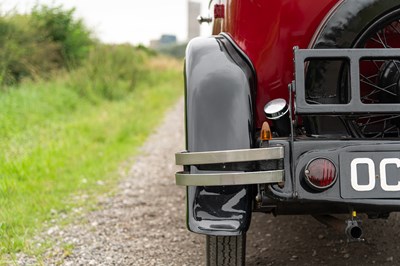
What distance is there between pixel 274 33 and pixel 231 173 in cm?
81

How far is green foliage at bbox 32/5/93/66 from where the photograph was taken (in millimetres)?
15211

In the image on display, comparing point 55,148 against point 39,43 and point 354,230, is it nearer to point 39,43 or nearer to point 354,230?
point 354,230

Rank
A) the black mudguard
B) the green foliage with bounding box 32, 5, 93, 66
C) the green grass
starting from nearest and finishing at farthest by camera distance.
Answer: the black mudguard → the green grass → the green foliage with bounding box 32, 5, 93, 66

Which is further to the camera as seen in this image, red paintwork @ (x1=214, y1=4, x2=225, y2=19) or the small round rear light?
red paintwork @ (x1=214, y1=4, x2=225, y2=19)

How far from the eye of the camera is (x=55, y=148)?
716cm

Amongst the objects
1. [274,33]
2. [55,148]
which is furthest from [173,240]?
[55,148]

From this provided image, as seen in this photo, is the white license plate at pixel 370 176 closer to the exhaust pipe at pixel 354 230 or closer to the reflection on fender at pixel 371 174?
the reflection on fender at pixel 371 174

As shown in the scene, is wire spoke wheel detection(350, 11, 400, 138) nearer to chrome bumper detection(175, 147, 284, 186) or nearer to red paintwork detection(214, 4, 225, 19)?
chrome bumper detection(175, 147, 284, 186)

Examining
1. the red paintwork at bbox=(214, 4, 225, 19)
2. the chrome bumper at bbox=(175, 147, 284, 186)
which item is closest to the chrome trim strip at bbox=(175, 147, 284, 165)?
the chrome bumper at bbox=(175, 147, 284, 186)

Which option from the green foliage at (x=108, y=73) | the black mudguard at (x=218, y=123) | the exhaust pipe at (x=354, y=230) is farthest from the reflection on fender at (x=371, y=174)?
Answer: the green foliage at (x=108, y=73)

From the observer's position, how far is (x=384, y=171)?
8.43 ft

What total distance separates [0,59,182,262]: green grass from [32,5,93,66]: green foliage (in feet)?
9.88

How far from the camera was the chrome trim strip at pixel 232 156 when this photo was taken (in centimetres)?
261

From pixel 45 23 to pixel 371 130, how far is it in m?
13.5
